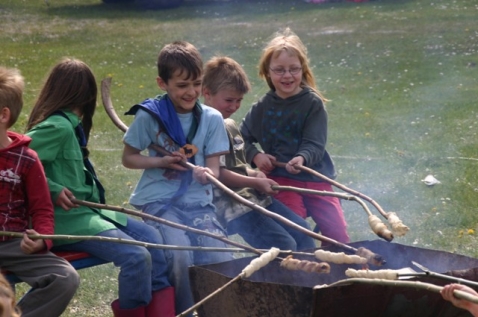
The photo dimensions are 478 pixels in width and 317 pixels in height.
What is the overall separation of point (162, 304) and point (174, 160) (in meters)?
0.69

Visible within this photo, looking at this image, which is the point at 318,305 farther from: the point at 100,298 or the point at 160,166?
the point at 100,298

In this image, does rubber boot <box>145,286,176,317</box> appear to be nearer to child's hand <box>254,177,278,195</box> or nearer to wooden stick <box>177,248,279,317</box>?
child's hand <box>254,177,278,195</box>

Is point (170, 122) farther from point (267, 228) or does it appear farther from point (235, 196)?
point (267, 228)

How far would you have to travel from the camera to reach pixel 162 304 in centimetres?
423

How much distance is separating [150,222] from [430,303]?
1567 millimetres

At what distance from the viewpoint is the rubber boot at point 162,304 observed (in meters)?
4.22

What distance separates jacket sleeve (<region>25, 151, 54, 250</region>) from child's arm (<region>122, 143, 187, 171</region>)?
0.58 meters

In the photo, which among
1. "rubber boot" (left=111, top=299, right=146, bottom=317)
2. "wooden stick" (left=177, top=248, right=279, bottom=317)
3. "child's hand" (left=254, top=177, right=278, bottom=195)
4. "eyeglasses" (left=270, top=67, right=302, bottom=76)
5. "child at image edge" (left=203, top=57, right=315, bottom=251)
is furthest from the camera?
"eyeglasses" (left=270, top=67, right=302, bottom=76)

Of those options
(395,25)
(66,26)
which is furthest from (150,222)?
(66,26)

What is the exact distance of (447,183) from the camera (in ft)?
23.8

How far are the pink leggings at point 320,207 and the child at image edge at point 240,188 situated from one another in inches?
4.8

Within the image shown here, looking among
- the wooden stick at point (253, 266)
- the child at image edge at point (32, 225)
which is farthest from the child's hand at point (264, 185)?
the child at image edge at point (32, 225)

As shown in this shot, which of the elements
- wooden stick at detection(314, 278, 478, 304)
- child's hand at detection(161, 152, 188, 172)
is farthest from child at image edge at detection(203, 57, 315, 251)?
wooden stick at detection(314, 278, 478, 304)

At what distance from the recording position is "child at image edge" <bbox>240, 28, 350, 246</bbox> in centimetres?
498
